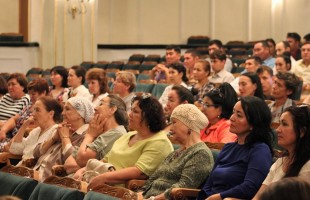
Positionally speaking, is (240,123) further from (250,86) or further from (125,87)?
(125,87)

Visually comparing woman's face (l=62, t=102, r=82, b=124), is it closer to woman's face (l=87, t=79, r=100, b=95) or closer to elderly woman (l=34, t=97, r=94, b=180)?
elderly woman (l=34, t=97, r=94, b=180)

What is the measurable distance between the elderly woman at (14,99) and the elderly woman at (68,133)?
68.4 inches

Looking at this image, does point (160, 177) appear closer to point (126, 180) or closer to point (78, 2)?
point (126, 180)

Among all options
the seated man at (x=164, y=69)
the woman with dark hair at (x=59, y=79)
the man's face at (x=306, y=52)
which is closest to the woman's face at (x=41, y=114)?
the woman with dark hair at (x=59, y=79)

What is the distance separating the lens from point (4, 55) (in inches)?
457

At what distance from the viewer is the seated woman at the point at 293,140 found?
3.21 metres

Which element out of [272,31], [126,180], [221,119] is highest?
[272,31]

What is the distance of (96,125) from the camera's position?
4.59 m

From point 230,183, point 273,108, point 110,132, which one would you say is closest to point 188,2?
point 273,108

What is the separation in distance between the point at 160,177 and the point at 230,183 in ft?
1.74

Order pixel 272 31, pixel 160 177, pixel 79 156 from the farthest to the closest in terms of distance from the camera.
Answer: pixel 272 31
pixel 79 156
pixel 160 177

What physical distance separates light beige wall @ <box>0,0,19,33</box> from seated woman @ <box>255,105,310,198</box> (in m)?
10.3

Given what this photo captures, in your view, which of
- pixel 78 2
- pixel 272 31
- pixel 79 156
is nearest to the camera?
pixel 79 156

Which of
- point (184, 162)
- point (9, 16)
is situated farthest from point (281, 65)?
point (9, 16)
